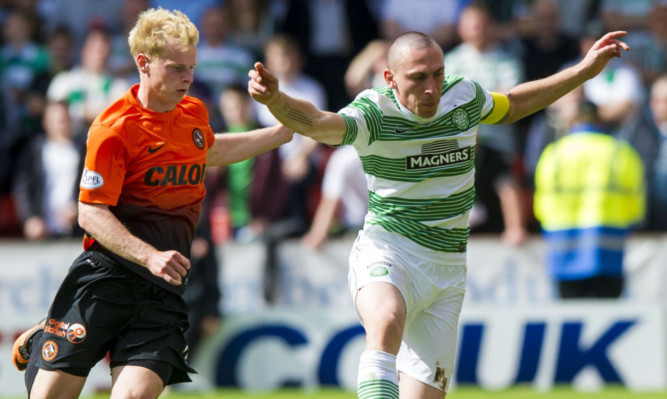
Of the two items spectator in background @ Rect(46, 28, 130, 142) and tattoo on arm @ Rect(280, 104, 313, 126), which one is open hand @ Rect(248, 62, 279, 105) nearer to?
tattoo on arm @ Rect(280, 104, 313, 126)

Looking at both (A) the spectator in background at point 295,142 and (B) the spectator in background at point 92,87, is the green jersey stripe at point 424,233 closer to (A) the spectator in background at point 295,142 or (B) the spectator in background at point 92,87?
(A) the spectator in background at point 295,142

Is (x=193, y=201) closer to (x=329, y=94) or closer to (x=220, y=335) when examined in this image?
(x=220, y=335)

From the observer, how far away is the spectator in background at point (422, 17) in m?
13.7

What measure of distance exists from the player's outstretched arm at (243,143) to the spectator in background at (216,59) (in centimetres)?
697

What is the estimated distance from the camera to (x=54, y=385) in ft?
19.2

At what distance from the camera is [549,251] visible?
A: 11.7m

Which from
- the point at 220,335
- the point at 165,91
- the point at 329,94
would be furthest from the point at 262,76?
the point at 329,94

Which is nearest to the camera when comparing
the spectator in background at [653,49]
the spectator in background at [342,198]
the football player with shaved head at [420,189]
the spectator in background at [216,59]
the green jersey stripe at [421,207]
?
the football player with shaved head at [420,189]

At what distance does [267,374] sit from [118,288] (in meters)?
5.76

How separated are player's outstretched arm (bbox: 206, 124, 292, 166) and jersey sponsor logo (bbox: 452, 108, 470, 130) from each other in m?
0.99

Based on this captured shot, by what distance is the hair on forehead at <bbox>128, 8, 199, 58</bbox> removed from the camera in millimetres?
5895

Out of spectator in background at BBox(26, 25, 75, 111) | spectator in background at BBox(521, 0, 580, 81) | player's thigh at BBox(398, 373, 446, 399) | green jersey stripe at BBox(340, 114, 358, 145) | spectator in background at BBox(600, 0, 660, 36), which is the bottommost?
player's thigh at BBox(398, 373, 446, 399)

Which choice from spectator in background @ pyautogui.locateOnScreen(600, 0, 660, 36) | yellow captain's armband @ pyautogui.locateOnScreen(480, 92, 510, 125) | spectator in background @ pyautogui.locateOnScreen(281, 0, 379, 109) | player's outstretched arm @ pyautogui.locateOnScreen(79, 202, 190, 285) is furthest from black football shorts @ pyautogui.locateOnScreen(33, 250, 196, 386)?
spectator in background @ pyautogui.locateOnScreen(600, 0, 660, 36)

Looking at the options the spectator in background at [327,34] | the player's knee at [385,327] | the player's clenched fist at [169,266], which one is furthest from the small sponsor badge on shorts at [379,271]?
the spectator in background at [327,34]
